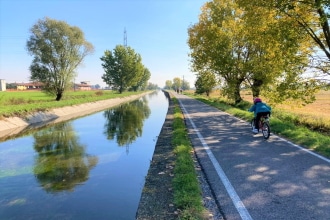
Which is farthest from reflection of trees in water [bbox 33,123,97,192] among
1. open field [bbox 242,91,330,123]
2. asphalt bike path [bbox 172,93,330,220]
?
open field [bbox 242,91,330,123]

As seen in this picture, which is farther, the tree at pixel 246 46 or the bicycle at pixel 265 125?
the tree at pixel 246 46

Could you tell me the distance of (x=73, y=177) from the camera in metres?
7.46

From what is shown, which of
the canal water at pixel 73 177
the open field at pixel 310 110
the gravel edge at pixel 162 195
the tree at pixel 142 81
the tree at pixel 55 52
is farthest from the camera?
the tree at pixel 142 81

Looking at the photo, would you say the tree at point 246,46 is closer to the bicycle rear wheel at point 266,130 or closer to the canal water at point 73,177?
the bicycle rear wheel at point 266,130

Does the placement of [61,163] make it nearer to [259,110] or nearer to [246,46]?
[259,110]

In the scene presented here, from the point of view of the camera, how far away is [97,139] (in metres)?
13.6

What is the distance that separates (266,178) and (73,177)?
5.13 metres

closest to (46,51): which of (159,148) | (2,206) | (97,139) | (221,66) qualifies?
(221,66)

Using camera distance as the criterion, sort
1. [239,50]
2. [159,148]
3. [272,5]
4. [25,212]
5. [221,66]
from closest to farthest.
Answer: [25,212], [159,148], [272,5], [221,66], [239,50]

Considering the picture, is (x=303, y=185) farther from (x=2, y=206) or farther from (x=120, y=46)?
(x=120, y=46)

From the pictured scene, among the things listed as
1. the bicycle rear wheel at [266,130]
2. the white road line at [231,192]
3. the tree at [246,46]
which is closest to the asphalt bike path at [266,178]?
the white road line at [231,192]

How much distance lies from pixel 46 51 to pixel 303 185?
35.3 m

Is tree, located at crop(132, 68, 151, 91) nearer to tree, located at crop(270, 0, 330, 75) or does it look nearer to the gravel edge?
tree, located at crop(270, 0, 330, 75)

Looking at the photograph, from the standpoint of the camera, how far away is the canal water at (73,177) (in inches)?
213
